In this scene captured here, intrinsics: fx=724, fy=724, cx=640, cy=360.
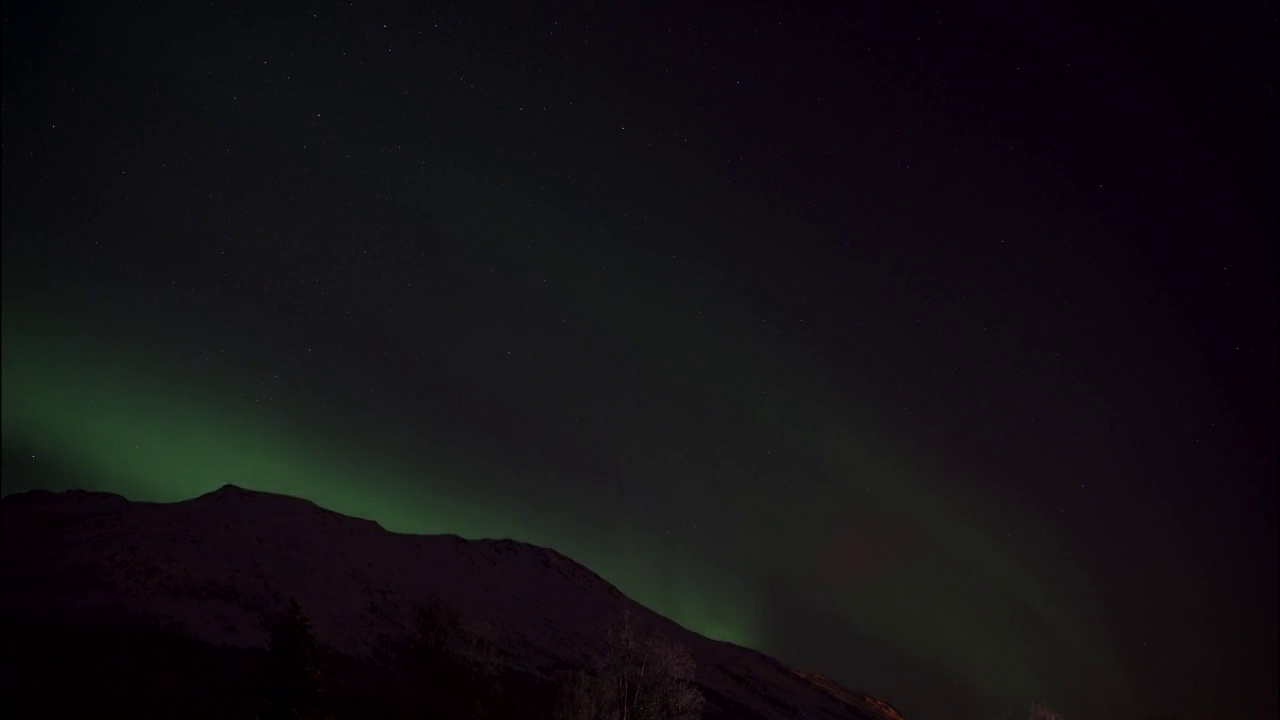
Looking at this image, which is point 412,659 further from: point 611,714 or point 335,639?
point 611,714

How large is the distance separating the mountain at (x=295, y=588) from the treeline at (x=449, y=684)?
7.02 m

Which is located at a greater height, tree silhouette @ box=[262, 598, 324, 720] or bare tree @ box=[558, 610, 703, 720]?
bare tree @ box=[558, 610, 703, 720]

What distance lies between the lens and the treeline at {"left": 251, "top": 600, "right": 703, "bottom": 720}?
96.4 feet

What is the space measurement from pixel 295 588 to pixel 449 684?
A: 165 feet

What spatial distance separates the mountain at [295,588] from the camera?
2830 inches

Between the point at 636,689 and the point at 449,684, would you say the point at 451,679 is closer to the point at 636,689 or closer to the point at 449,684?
the point at 449,684

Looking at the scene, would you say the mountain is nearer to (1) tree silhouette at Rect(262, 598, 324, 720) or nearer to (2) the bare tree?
(1) tree silhouette at Rect(262, 598, 324, 720)

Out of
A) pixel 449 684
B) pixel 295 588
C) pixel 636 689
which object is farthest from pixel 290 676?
pixel 295 588

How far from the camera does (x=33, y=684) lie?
48.3m

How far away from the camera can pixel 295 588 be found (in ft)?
333

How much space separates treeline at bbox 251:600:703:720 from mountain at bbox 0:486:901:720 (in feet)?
23.0

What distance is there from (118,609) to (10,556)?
10.8 metres

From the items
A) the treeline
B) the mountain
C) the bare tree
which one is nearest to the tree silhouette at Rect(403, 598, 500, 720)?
the treeline

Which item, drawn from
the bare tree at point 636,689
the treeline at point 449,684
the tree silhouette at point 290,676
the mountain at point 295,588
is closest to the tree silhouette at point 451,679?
the treeline at point 449,684
